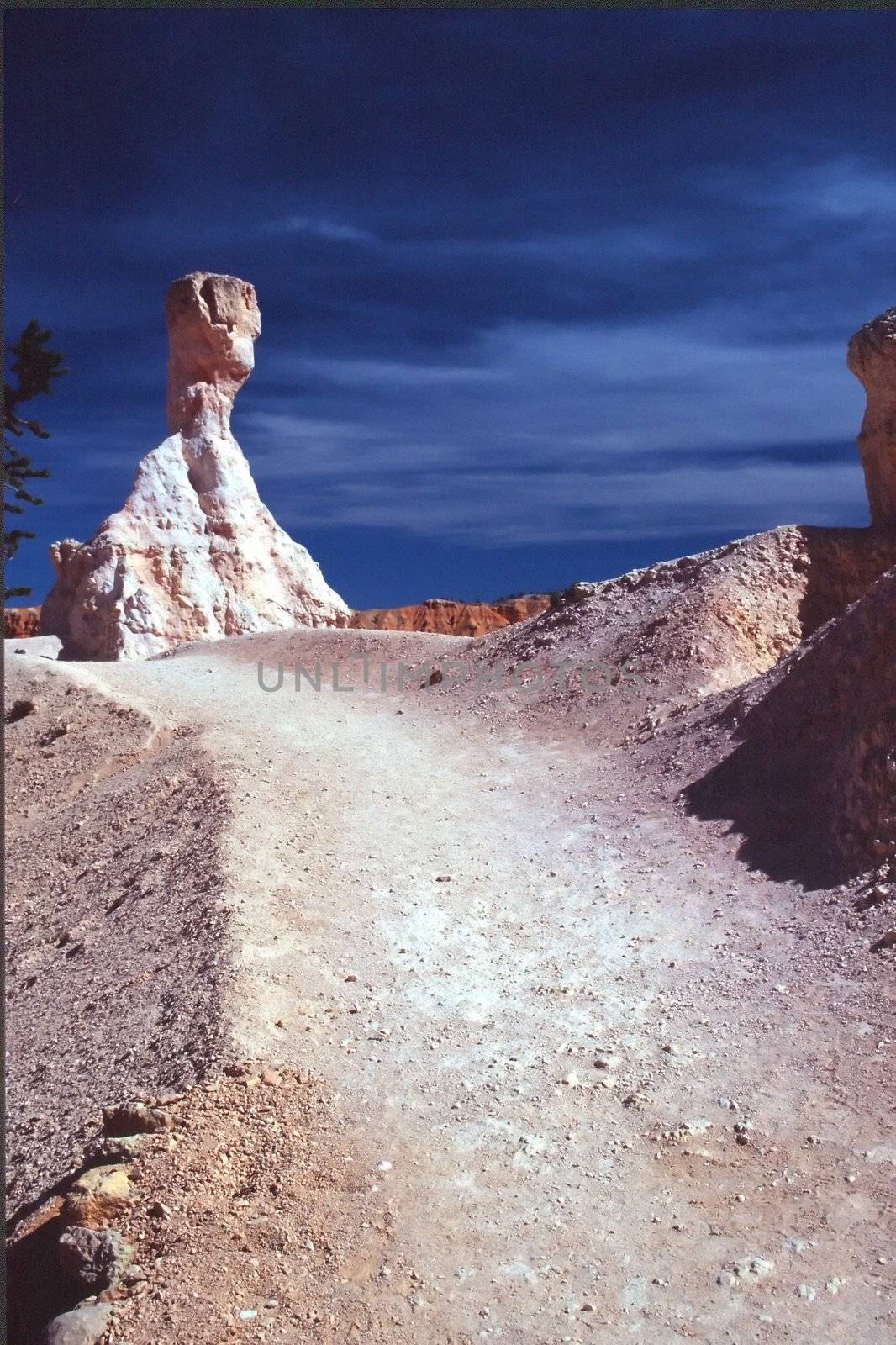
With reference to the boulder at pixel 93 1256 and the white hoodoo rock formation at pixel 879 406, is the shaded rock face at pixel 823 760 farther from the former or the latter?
the white hoodoo rock formation at pixel 879 406

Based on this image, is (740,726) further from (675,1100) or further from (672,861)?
(675,1100)

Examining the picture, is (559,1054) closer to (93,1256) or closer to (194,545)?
(93,1256)

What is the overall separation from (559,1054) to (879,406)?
11.4 meters

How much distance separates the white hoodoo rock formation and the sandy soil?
21.1 ft

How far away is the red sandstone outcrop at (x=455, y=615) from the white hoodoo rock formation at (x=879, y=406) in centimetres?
2588

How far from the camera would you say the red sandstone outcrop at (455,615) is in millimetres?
41375

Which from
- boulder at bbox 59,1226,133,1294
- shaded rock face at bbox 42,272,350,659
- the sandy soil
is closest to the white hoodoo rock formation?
the sandy soil

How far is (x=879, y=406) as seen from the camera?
47.8ft

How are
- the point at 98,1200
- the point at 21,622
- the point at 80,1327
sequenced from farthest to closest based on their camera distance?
the point at 21,622 → the point at 98,1200 → the point at 80,1327

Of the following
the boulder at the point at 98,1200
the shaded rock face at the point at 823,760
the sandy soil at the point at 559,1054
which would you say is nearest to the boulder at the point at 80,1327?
the sandy soil at the point at 559,1054

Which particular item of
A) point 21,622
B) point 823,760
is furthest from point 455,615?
point 823,760

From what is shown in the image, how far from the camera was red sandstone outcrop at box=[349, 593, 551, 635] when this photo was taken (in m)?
41.4

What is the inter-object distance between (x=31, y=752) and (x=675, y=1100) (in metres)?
9.98

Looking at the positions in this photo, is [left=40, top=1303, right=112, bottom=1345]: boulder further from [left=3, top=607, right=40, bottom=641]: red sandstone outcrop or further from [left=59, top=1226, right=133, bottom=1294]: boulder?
[left=3, top=607, right=40, bottom=641]: red sandstone outcrop
